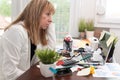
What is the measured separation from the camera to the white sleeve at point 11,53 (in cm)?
151

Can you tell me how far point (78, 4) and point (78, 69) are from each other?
1560 mm

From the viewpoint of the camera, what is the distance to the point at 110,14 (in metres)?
2.90

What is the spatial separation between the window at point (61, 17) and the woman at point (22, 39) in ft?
3.88

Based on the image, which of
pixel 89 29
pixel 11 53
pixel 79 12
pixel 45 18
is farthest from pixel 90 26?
pixel 11 53

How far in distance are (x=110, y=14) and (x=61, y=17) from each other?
0.69 meters

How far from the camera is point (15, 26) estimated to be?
1.63m

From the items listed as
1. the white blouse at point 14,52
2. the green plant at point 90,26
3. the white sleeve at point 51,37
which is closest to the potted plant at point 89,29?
the green plant at point 90,26

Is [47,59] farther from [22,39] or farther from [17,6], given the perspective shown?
[17,6]

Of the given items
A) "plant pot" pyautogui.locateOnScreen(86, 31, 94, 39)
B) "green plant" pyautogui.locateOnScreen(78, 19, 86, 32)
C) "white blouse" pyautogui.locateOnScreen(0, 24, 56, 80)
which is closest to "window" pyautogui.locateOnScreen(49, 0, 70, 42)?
"green plant" pyautogui.locateOnScreen(78, 19, 86, 32)

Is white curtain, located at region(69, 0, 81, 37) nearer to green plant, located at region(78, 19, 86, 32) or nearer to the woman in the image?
green plant, located at region(78, 19, 86, 32)

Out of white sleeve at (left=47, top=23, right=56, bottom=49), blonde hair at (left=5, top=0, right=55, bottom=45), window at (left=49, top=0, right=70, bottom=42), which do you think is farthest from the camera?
window at (left=49, top=0, right=70, bottom=42)

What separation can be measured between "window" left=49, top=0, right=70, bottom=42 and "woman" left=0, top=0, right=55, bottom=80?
3.88 ft

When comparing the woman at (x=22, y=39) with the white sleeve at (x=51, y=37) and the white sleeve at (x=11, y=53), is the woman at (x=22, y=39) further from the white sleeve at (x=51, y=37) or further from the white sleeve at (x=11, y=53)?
the white sleeve at (x=51, y=37)

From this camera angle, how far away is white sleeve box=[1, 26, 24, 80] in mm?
1506
